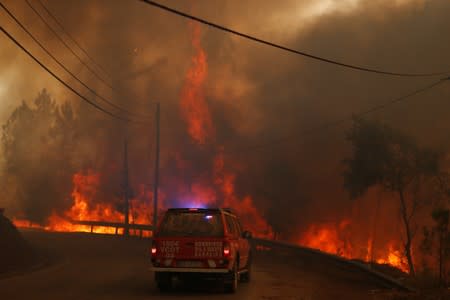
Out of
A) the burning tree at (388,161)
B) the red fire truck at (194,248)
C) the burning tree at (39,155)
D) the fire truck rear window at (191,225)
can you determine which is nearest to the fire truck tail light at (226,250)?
the red fire truck at (194,248)

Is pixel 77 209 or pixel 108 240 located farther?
pixel 77 209

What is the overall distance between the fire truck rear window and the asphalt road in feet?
4.24

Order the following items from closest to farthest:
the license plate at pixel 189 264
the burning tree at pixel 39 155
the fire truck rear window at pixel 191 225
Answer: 1. the license plate at pixel 189 264
2. the fire truck rear window at pixel 191 225
3. the burning tree at pixel 39 155

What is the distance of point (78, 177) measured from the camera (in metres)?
60.0

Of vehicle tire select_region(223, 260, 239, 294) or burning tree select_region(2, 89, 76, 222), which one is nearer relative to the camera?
vehicle tire select_region(223, 260, 239, 294)

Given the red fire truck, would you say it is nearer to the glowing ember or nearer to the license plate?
the license plate

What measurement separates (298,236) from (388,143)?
61.5ft

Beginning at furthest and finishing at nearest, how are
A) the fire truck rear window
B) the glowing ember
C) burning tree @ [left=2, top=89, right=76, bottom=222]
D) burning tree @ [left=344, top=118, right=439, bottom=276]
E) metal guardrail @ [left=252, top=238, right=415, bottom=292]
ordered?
burning tree @ [left=2, top=89, right=76, bottom=222]
the glowing ember
burning tree @ [left=344, top=118, right=439, bottom=276]
metal guardrail @ [left=252, top=238, right=415, bottom=292]
the fire truck rear window

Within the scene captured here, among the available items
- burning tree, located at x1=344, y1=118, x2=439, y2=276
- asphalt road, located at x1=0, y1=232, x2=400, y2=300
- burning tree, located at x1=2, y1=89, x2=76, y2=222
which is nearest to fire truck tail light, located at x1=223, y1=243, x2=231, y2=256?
asphalt road, located at x1=0, y1=232, x2=400, y2=300

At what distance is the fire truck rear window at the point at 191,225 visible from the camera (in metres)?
12.3

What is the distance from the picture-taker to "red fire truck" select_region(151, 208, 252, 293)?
12031 millimetres

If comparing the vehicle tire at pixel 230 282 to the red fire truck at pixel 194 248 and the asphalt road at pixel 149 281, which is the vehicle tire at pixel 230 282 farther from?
the asphalt road at pixel 149 281

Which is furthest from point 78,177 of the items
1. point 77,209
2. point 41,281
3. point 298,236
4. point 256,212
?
point 41,281

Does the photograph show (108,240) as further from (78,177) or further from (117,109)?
(117,109)
